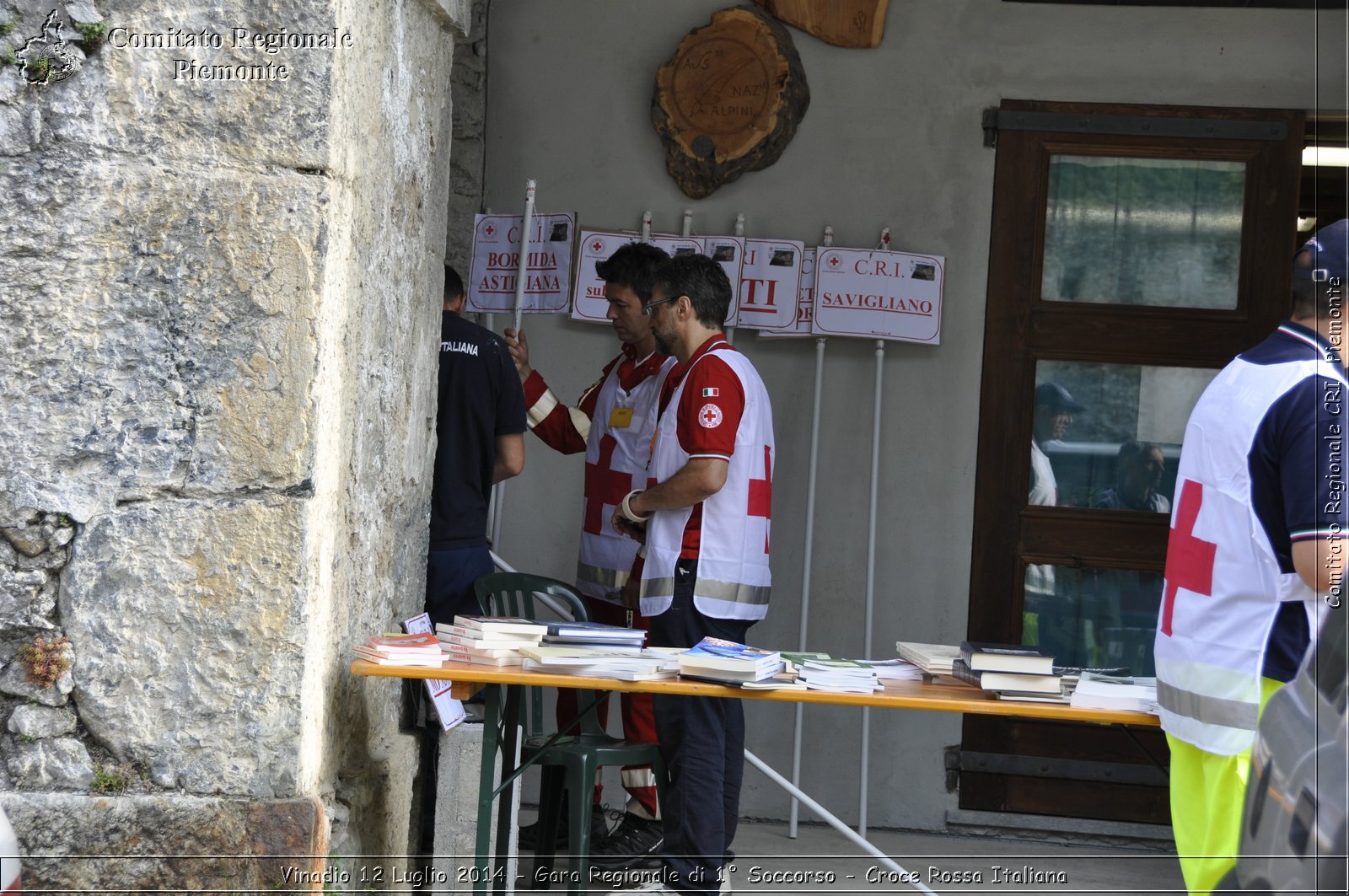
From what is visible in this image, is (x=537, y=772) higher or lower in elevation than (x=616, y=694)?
lower

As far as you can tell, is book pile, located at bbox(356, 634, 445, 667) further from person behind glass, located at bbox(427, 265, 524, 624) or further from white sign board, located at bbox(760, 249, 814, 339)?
white sign board, located at bbox(760, 249, 814, 339)

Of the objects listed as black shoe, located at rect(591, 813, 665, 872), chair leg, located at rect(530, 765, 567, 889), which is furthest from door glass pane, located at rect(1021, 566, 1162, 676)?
chair leg, located at rect(530, 765, 567, 889)

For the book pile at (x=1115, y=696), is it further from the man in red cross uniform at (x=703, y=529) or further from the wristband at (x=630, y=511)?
the wristband at (x=630, y=511)

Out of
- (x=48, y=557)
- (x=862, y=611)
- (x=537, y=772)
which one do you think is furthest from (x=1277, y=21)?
(x=48, y=557)

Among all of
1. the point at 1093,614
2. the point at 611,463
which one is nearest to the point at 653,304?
the point at 611,463

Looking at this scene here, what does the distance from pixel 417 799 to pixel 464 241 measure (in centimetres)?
234

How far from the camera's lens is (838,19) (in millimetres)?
4824

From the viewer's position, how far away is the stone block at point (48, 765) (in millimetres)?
2473

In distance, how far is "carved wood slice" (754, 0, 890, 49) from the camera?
4.79 metres

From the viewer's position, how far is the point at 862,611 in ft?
16.0

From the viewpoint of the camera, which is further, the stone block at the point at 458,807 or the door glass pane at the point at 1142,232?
the door glass pane at the point at 1142,232

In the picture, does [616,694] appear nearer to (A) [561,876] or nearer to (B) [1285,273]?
(A) [561,876]

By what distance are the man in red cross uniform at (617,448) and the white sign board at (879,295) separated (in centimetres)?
72

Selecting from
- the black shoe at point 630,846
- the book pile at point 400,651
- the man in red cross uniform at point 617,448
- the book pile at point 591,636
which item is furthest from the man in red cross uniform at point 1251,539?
the man in red cross uniform at point 617,448
